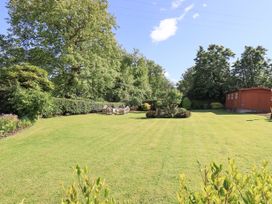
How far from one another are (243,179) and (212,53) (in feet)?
130

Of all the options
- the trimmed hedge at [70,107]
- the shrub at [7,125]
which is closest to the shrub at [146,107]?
the trimmed hedge at [70,107]

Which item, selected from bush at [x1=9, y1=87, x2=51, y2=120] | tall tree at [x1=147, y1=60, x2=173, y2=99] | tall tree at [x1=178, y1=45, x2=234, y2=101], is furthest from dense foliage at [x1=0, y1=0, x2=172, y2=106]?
tall tree at [x1=147, y1=60, x2=173, y2=99]

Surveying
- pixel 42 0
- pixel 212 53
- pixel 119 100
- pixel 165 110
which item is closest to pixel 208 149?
pixel 165 110

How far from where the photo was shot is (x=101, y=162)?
22.6 feet

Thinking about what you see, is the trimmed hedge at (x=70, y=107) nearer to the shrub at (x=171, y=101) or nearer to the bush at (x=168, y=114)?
the bush at (x=168, y=114)

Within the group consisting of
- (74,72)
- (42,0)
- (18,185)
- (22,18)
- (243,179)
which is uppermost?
(42,0)

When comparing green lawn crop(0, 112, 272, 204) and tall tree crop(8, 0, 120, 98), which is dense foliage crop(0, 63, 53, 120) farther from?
tall tree crop(8, 0, 120, 98)

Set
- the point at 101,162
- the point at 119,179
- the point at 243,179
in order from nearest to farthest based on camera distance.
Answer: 1. the point at 243,179
2. the point at 119,179
3. the point at 101,162

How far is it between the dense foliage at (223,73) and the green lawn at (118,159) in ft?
92.6

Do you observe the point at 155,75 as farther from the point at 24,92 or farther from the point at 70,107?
the point at 24,92

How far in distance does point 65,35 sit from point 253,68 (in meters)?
26.3

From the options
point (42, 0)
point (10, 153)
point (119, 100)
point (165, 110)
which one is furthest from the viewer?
point (119, 100)

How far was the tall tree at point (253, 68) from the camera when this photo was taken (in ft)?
122

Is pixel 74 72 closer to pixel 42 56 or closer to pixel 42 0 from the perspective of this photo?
pixel 42 56
